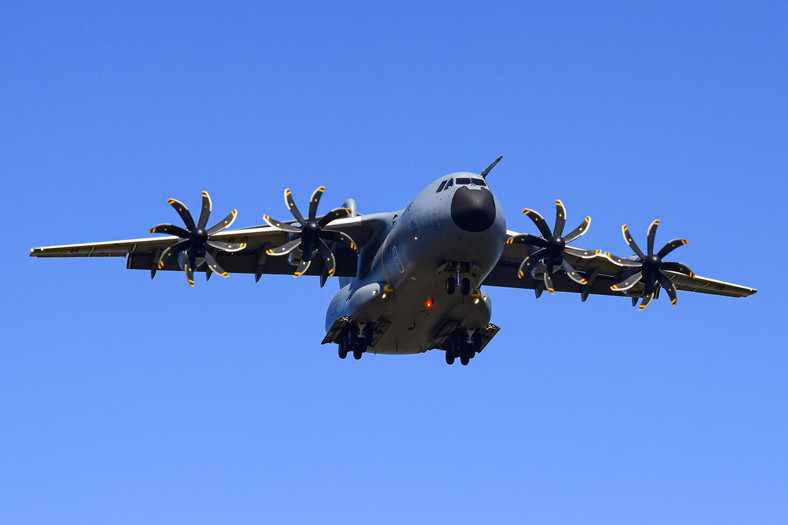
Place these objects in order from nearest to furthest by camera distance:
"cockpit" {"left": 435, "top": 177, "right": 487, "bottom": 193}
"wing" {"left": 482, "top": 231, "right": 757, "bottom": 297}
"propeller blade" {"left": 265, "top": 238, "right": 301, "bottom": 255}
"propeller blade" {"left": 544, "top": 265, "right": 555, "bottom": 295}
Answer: "cockpit" {"left": 435, "top": 177, "right": 487, "bottom": 193}, "propeller blade" {"left": 265, "top": 238, "right": 301, "bottom": 255}, "propeller blade" {"left": 544, "top": 265, "right": 555, "bottom": 295}, "wing" {"left": 482, "top": 231, "right": 757, "bottom": 297}

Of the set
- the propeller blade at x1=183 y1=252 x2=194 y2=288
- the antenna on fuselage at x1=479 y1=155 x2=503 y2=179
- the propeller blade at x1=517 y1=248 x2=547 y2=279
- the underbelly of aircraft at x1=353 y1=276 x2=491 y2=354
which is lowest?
the underbelly of aircraft at x1=353 y1=276 x2=491 y2=354

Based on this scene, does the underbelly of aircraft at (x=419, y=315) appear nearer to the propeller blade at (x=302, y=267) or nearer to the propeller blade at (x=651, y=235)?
the propeller blade at (x=302, y=267)

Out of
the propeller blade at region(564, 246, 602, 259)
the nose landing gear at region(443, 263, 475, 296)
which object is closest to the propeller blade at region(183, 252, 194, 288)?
the nose landing gear at region(443, 263, 475, 296)

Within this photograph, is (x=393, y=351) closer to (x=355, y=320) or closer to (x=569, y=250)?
(x=355, y=320)

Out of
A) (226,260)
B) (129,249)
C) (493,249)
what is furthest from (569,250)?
(129,249)

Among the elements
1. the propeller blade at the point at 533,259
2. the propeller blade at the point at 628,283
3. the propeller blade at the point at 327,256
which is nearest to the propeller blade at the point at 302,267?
the propeller blade at the point at 327,256

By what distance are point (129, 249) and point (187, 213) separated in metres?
2.52

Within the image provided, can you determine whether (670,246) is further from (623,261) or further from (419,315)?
(419,315)

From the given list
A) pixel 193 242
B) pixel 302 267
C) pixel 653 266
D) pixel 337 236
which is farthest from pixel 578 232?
pixel 193 242

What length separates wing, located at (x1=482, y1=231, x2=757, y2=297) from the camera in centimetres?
3388

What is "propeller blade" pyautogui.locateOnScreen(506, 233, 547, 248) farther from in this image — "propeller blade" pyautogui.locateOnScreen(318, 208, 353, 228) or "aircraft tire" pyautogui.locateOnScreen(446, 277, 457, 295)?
"propeller blade" pyautogui.locateOnScreen(318, 208, 353, 228)

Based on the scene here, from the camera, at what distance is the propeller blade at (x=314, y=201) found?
99.3ft

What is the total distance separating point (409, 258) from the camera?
29438 mm

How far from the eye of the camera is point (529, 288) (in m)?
36.0
